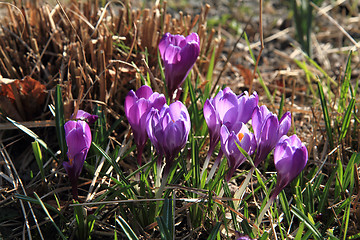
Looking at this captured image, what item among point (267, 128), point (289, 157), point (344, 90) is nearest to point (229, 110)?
point (267, 128)

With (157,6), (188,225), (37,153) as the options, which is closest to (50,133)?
(37,153)

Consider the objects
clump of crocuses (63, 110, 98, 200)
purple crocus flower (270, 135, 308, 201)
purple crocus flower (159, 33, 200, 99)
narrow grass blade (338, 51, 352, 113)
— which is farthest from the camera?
narrow grass blade (338, 51, 352, 113)

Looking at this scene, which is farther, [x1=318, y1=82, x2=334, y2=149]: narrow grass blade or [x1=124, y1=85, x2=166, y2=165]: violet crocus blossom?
[x1=318, y1=82, x2=334, y2=149]: narrow grass blade

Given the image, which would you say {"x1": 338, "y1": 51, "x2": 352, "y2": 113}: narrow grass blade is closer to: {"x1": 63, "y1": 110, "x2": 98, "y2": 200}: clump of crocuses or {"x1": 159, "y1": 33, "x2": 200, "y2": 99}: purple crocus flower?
{"x1": 159, "y1": 33, "x2": 200, "y2": 99}: purple crocus flower

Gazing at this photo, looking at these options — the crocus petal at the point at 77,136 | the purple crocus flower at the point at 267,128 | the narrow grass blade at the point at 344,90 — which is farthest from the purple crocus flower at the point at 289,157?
the narrow grass blade at the point at 344,90

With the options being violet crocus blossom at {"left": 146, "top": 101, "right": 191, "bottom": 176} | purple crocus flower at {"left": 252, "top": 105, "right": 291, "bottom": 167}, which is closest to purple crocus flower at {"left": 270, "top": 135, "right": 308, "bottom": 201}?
purple crocus flower at {"left": 252, "top": 105, "right": 291, "bottom": 167}

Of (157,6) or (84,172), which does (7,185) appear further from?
(157,6)

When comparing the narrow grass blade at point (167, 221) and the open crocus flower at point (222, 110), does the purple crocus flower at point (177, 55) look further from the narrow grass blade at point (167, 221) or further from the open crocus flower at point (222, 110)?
the narrow grass blade at point (167, 221)
